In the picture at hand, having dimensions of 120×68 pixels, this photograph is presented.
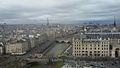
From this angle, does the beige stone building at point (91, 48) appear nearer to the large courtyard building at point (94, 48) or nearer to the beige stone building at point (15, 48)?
the large courtyard building at point (94, 48)

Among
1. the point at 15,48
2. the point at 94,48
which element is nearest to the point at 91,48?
the point at 94,48

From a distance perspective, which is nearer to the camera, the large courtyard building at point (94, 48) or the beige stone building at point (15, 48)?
the large courtyard building at point (94, 48)

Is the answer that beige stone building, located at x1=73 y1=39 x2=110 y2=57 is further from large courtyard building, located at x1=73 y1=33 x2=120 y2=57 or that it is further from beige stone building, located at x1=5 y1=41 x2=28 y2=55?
beige stone building, located at x1=5 y1=41 x2=28 y2=55

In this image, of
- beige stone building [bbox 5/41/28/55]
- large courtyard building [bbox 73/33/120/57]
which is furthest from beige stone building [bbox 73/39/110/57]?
beige stone building [bbox 5/41/28/55]

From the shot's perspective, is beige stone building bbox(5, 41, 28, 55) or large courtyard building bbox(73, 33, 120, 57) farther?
beige stone building bbox(5, 41, 28, 55)

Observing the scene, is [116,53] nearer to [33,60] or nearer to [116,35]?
[116,35]

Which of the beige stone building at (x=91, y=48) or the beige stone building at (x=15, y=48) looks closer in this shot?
the beige stone building at (x=91, y=48)

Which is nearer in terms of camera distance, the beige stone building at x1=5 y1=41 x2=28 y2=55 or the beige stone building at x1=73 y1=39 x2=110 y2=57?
the beige stone building at x1=73 y1=39 x2=110 y2=57

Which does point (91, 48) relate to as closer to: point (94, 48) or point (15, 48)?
point (94, 48)

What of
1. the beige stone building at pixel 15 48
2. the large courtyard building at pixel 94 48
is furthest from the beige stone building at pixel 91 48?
the beige stone building at pixel 15 48

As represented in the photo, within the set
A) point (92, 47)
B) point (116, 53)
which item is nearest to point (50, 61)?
point (92, 47)

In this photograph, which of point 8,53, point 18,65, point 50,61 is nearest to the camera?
point 18,65
